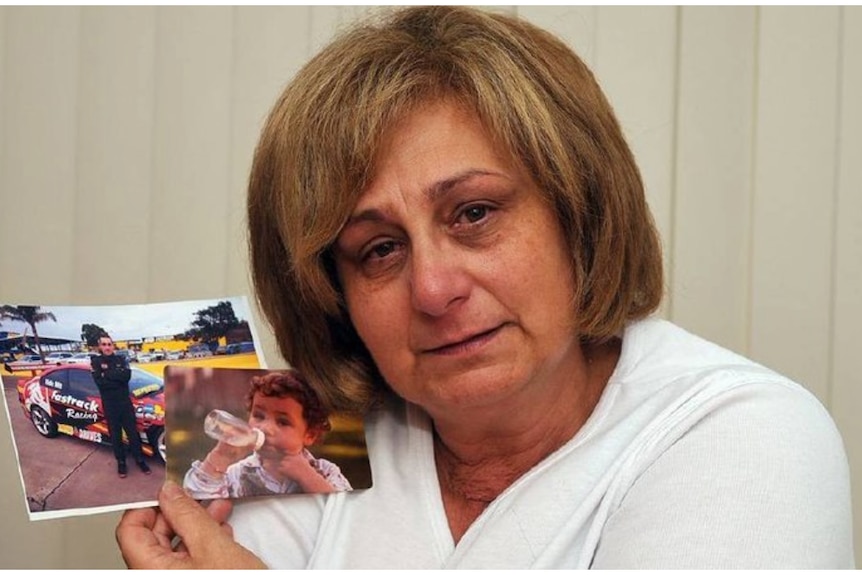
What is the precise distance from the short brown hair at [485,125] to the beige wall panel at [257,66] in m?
0.53

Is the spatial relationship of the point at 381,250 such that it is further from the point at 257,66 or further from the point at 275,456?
the point at 257,66

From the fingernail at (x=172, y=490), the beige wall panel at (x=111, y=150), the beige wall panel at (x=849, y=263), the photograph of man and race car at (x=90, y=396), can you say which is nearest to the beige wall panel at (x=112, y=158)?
the beige wall panel at (x=111, y=150)

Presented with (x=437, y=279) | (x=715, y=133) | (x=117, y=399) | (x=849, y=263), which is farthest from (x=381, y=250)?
(x=849, y=263)

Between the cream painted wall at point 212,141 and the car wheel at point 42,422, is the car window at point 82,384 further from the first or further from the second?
the cream painted wall at point 212,141

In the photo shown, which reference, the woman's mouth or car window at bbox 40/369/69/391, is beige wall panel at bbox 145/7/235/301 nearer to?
car window at bbox 40/369/69/391

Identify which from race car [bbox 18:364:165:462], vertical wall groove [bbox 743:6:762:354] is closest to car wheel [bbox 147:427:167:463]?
race car [bbox 18:364:165:462]

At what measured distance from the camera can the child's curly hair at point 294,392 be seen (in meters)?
1.22

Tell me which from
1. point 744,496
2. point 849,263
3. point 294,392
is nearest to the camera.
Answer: point 744,496

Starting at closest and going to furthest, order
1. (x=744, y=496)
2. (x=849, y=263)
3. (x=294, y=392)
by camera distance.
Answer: (x=744, y=496)
(x=294, y=392)
(x=849, y=263)

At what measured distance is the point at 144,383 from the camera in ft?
3.76

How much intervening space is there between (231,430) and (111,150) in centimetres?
77

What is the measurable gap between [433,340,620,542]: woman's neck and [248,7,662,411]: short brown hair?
5 centimetres

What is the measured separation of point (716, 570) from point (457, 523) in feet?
1.22

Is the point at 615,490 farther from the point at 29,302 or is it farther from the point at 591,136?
the point at 29,302
